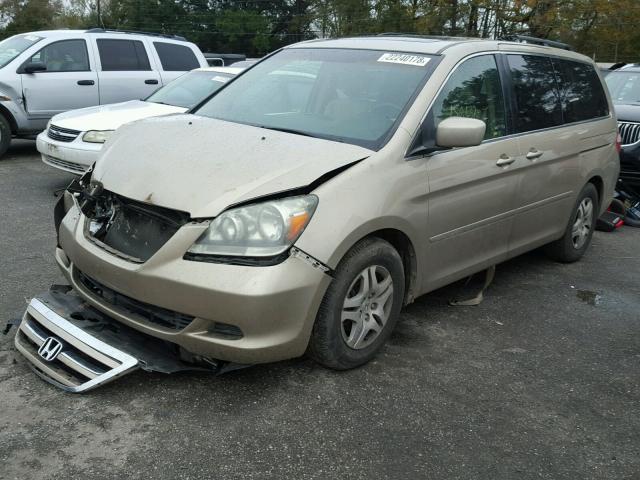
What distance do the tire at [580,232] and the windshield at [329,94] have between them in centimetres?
231

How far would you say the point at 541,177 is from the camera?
489cm

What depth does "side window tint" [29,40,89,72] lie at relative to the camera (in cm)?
967

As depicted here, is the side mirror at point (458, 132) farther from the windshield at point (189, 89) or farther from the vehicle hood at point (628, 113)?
the vehicle hood at point (628, 113)

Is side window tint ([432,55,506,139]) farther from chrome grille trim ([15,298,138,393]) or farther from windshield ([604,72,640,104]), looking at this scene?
windshield ([604,72,640,104])

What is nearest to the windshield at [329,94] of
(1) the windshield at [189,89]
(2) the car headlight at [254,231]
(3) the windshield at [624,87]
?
(2) the car headlight at [254,231]

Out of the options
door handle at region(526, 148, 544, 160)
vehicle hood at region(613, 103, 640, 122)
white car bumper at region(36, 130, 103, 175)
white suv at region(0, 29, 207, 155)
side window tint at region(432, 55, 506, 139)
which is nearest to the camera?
side window tint at region(432, 55, 506, 139)

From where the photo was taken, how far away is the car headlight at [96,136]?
7133mm

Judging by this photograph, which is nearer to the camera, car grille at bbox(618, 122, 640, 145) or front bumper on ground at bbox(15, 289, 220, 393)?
front bumper on ground at bbox(15, 289, 220, 393)

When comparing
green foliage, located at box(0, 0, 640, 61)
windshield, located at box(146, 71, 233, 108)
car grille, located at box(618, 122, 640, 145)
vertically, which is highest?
windshield, located at box(146, 71, 233, 108)

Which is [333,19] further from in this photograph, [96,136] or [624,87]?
[96,136]

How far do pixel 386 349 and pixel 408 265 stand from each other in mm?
520

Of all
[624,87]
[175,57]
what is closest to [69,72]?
[175,57]

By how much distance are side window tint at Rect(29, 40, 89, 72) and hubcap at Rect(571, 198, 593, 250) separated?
24.7ft

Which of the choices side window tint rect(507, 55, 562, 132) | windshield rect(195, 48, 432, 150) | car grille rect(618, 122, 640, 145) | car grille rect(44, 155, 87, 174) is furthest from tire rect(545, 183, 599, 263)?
car grille rect(44, 155, 87, 174)
